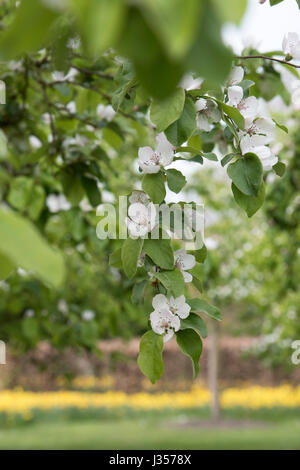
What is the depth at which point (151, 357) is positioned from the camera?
1.08m

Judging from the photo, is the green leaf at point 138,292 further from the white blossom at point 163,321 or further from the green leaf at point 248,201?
the green leaf at point 248,201

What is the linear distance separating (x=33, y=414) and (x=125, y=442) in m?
2.70

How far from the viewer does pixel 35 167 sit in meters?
2.71

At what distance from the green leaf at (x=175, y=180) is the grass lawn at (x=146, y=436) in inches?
270

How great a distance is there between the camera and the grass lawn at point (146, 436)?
24.9 ft

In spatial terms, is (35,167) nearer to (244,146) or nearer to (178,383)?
(244,146)

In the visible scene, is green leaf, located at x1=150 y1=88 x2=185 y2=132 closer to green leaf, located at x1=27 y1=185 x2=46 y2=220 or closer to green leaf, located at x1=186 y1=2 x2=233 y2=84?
green leaf, located at x1=186 y1=2 x2=233 y2=84

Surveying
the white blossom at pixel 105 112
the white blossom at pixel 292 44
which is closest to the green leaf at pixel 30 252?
the white blossom at pixel 292 44

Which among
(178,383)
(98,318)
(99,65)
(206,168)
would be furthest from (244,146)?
(178,383)

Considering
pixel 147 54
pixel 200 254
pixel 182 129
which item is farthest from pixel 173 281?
pixel 147 54

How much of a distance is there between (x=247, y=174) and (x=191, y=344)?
0.34 m

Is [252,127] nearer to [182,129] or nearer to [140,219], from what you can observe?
[182,129]

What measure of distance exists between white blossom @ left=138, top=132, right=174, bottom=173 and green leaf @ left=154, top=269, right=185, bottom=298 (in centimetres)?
20

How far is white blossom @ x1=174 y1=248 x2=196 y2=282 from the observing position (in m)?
1.18
